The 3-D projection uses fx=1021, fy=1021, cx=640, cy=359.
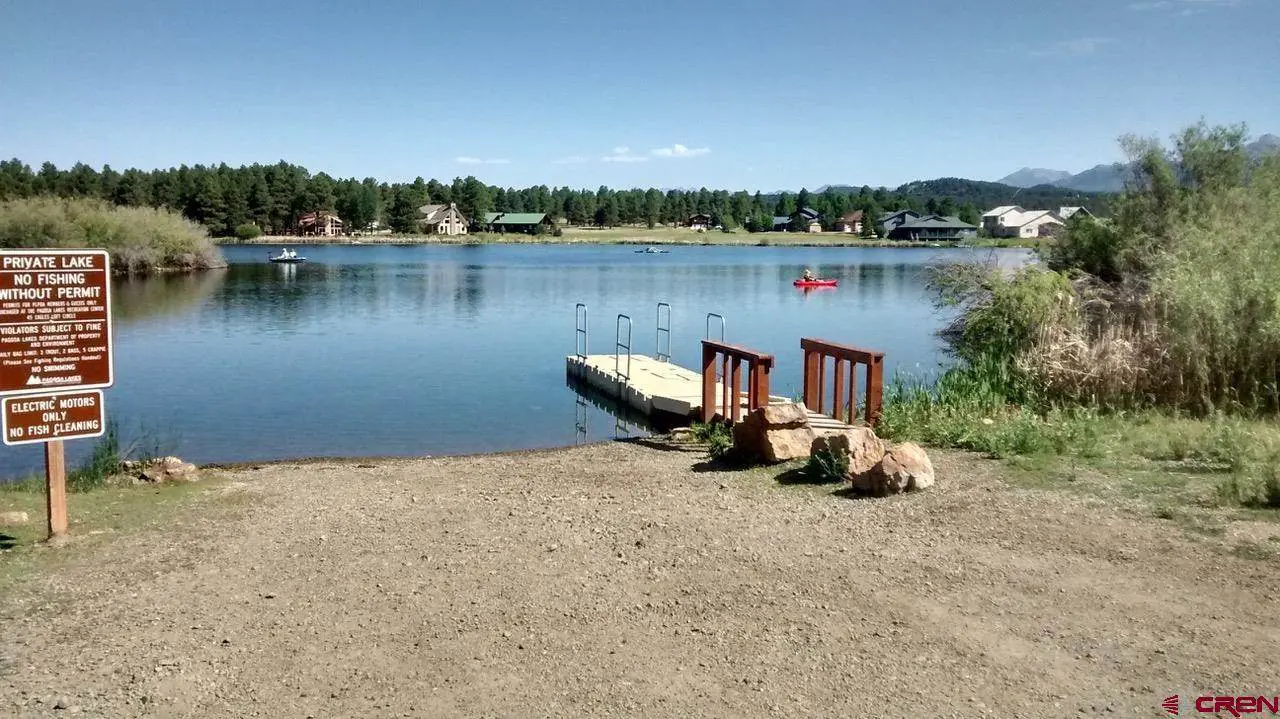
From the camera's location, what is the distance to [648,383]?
2022cm

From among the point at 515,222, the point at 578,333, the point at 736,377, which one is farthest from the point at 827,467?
the point at 515,222

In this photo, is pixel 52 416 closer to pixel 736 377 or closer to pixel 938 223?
pixel 736 377

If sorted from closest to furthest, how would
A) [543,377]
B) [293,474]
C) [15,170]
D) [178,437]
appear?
[293,474] → [178,437] → [543,377] → [15,170]

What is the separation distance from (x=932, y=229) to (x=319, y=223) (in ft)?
306

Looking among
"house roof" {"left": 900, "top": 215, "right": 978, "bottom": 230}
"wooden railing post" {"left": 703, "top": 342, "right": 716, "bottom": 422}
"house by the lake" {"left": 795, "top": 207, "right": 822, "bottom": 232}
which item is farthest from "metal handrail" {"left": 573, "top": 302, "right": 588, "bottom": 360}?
"house by the lake" {"left": 795, "top": 207, "right": 822, "bottom": 232}

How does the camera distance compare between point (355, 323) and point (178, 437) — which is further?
point (355, 323)

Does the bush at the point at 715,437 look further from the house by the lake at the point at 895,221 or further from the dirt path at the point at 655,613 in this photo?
the house by the lake at the point at 895,221

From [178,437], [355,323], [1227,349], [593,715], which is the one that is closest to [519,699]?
[593,715]

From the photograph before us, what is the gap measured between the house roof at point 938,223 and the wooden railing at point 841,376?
15296 cm

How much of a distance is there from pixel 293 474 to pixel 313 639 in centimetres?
660

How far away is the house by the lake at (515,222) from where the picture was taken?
567ft

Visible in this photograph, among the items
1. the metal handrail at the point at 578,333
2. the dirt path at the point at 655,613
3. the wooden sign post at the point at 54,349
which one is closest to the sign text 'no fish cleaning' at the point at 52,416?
the wooden sign post at the point at 54,349

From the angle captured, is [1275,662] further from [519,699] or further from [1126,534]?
[519,699]

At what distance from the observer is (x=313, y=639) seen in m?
5.66
